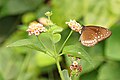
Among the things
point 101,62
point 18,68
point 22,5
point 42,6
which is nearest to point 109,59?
point 101,62

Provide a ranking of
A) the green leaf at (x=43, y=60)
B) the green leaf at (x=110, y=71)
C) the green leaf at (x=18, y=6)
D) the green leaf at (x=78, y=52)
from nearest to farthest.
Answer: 1. the green leaf at (x=78, y=52)
2. the green leaf at (x=110, y=71)
3. the green leaf at (x=43, y=60)
4. the green leaf at (x=18, y=6)

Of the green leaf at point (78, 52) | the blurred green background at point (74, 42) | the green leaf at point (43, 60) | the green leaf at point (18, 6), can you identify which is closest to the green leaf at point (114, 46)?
the blurred green background at point (74, 42)

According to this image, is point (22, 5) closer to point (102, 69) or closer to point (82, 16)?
point (82, 16)

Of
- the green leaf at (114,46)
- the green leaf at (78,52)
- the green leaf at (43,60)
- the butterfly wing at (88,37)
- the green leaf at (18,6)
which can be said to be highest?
the butterfly wing at (88,37)

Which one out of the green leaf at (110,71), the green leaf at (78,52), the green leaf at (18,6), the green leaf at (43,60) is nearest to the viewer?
the green leaf at (78,52)

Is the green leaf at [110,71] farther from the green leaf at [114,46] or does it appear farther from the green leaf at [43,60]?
the green leaf at [43,60]

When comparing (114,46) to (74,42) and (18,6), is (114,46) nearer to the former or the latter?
(74,42)

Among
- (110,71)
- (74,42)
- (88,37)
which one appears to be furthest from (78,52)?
(74,42)
